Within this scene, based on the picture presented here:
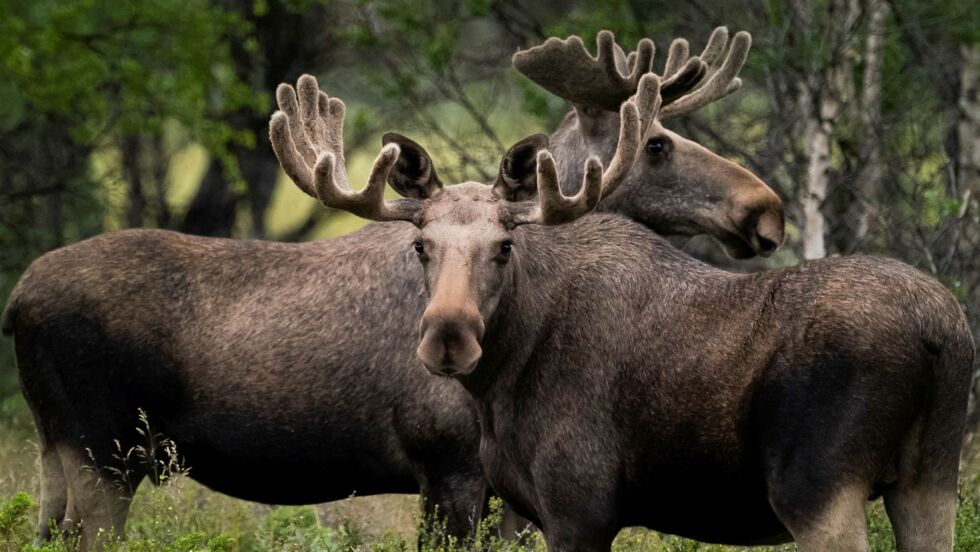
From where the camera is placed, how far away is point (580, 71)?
8922mm

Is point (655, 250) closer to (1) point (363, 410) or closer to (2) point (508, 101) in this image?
(1) point (363, 410)

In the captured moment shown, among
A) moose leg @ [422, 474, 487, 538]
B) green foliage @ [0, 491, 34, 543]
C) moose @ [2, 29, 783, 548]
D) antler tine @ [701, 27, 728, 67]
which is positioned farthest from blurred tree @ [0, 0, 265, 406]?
moose leg @ [422, 474, 487, 538]

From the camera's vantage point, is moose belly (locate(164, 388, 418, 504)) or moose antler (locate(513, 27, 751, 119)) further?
moose antler (locate(513, 27, 751, 119))

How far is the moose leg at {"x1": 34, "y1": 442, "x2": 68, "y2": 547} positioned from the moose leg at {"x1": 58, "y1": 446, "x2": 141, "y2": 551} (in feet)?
0.58

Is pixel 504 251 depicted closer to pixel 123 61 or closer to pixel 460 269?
pixel 460 269

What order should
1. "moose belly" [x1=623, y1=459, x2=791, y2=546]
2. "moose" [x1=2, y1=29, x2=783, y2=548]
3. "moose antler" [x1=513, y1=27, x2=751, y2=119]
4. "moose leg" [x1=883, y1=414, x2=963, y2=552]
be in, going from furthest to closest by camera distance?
"moose antler" [x1=513, y1=27, x2=751, y2=119], "moose" [x1=2, y1=29, x2=783, y2=548], "moose belly" [x1=623, y1=459, x2=791, y2=546], "moose leg" [x1=883, y1=414, x2=963, y2=552]

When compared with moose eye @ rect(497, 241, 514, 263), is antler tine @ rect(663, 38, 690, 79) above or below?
above

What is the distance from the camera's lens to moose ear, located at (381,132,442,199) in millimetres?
7184

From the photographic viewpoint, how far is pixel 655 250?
24.3 ft

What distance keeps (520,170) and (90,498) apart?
287 centimetres

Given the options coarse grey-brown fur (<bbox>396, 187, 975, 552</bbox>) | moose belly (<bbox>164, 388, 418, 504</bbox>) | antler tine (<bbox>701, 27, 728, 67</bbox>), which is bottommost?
moose belly (<bbox>164, 388, 418, 504</bbox>)

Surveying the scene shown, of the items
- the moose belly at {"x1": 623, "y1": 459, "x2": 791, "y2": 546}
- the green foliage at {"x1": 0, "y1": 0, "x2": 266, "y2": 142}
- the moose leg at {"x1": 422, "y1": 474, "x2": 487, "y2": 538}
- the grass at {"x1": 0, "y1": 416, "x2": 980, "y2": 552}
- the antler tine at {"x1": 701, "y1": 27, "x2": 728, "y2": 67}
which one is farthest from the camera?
the green foliage at {"x1": 0, "y1": 0, "x2": 266, "y2": 142}

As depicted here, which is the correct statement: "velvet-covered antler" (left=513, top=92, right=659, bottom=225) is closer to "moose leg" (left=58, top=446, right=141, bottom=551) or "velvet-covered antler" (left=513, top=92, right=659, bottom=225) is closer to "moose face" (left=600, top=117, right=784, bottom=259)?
"moose face" (left=600, top=117, right=784, bottom=259)

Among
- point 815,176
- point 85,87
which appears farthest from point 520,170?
point 85,87
